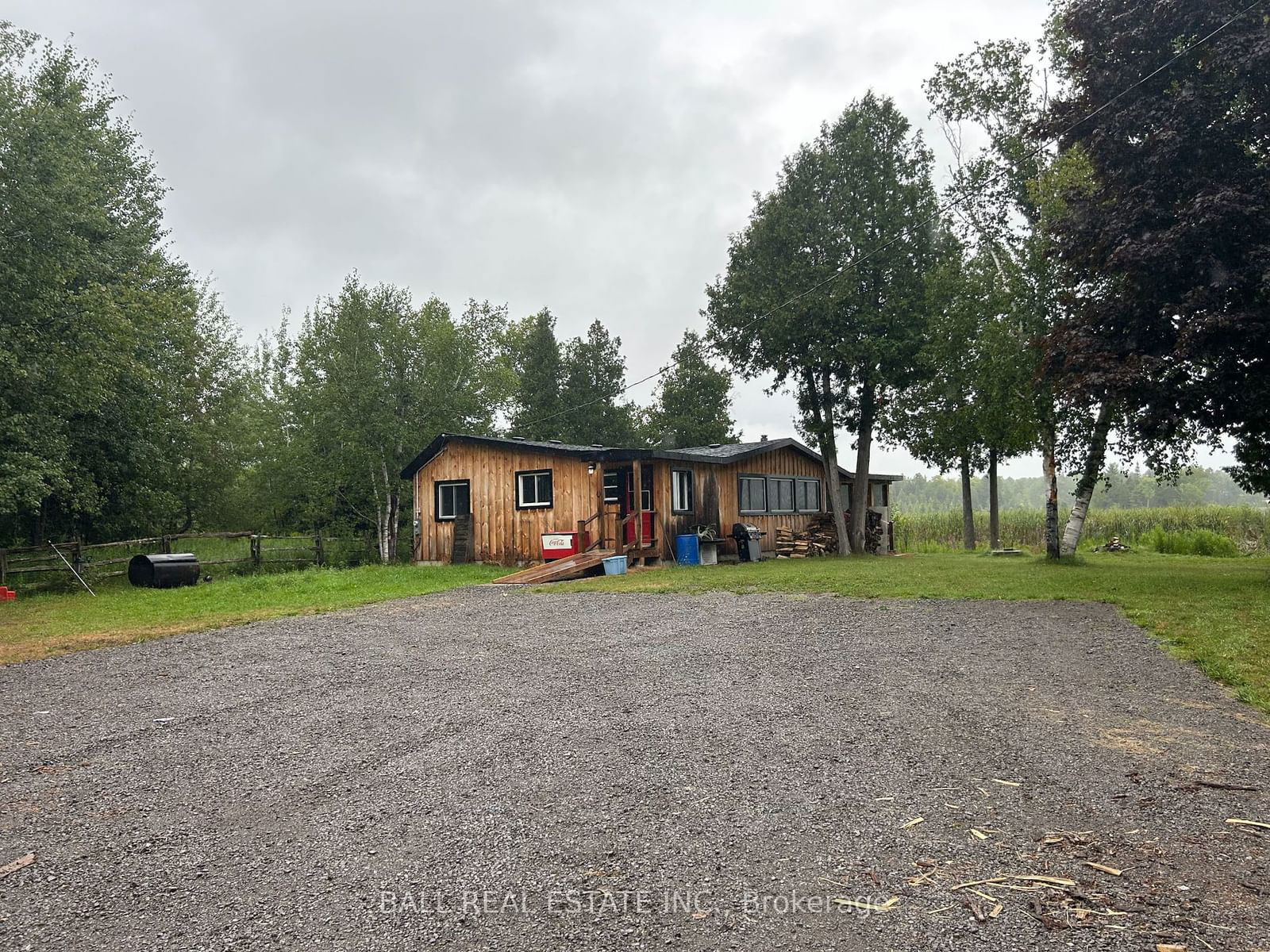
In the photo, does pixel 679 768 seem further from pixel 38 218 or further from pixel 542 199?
pixel 542 199

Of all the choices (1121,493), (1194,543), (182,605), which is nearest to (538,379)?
(1194,543)

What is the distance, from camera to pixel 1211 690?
18.3ft

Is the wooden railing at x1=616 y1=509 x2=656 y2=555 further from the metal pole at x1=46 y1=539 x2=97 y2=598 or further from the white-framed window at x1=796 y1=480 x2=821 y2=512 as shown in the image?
the metal pole at x1=46 y1=539 x2=97 y2=598

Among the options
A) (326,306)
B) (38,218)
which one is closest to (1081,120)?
(38,218)

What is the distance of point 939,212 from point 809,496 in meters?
9.75

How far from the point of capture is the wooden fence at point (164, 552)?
50.3 ft

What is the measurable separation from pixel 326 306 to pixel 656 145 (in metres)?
12.8

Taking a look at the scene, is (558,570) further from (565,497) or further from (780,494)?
(780,494)

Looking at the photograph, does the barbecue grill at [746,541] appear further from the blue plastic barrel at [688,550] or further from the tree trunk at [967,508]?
the tree trunk at [967,508]

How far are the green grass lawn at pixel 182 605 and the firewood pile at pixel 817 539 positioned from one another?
930 cm

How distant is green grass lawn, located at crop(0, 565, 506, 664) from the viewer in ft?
29.5

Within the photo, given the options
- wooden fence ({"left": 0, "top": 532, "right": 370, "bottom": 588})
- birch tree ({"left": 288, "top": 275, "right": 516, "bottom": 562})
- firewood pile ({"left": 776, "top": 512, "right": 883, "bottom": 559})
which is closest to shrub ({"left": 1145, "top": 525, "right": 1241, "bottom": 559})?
firewood pile ({"left": 776, "top": 512, "right": 883, "bottom": 559})

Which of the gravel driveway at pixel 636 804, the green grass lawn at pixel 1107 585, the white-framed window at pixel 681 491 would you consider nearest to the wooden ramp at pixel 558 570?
the green grass lawn at pixel 1107 585

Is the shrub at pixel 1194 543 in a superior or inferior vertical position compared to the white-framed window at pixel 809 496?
inferior
